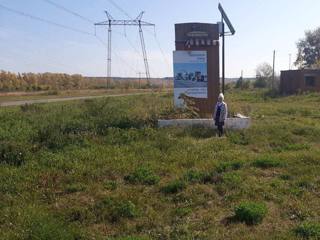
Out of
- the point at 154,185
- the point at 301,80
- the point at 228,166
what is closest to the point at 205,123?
the point at 228,166

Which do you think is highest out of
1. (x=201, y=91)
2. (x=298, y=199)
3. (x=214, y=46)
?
(x=214, y=46)

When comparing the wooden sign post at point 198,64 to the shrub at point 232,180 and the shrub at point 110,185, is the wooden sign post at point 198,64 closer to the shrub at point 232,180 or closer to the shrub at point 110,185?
the shrub at point 232,180

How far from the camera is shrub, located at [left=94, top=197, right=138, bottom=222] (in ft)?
21.6

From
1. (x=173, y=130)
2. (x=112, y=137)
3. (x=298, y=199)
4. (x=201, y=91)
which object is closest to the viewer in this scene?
(x=298, y=199)

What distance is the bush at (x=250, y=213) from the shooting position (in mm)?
6323

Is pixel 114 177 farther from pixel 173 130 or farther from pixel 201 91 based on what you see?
pixel 201 91

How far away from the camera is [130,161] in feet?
31.7

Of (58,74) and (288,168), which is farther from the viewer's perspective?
(58,74)

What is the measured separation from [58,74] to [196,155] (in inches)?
3325

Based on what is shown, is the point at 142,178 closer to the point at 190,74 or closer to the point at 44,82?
the point at 190,74

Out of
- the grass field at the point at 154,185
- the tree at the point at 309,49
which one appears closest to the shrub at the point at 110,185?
the grass field at the point at 154,185

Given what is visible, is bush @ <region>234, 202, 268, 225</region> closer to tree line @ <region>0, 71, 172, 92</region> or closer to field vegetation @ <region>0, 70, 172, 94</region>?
field vegetation @ <region>0, 70, 172, 94</region>

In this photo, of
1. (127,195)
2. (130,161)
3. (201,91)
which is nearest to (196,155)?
(130,161)

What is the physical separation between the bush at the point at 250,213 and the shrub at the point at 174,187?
1.39m
